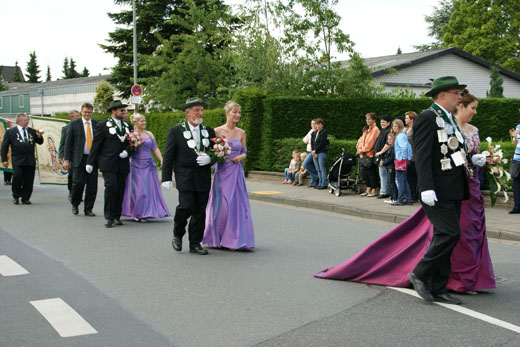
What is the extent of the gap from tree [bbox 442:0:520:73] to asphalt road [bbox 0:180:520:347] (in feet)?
139

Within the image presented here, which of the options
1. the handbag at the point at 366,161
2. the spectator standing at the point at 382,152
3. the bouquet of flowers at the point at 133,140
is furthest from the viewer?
the handbag at the point at 366,161

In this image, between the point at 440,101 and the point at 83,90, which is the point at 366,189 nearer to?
the point at 440,101

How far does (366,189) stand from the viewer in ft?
49.5

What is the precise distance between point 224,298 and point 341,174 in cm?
955

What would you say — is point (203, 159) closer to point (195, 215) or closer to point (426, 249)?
point (195, 215)

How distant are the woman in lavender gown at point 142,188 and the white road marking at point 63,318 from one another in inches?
203

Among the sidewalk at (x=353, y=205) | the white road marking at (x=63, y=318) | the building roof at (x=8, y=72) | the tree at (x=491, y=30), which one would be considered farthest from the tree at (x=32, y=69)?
the white road marking at (x=63, y=318)

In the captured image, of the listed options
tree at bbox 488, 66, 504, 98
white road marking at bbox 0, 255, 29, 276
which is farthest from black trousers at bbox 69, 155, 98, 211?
tree at bbox 488, 66, 504, 98

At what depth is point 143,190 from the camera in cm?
1068

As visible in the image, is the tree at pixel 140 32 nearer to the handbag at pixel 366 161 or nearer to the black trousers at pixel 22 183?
the black trousers at pixel 22 183

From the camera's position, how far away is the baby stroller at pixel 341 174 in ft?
48.1

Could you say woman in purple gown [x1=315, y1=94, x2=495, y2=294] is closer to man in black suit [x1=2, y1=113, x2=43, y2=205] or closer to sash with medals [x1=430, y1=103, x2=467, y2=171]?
sash with medals [x1=430, y1=103, x2=467, y2=171]

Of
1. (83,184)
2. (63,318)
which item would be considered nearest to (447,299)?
(63,318)

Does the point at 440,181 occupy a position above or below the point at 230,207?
above
